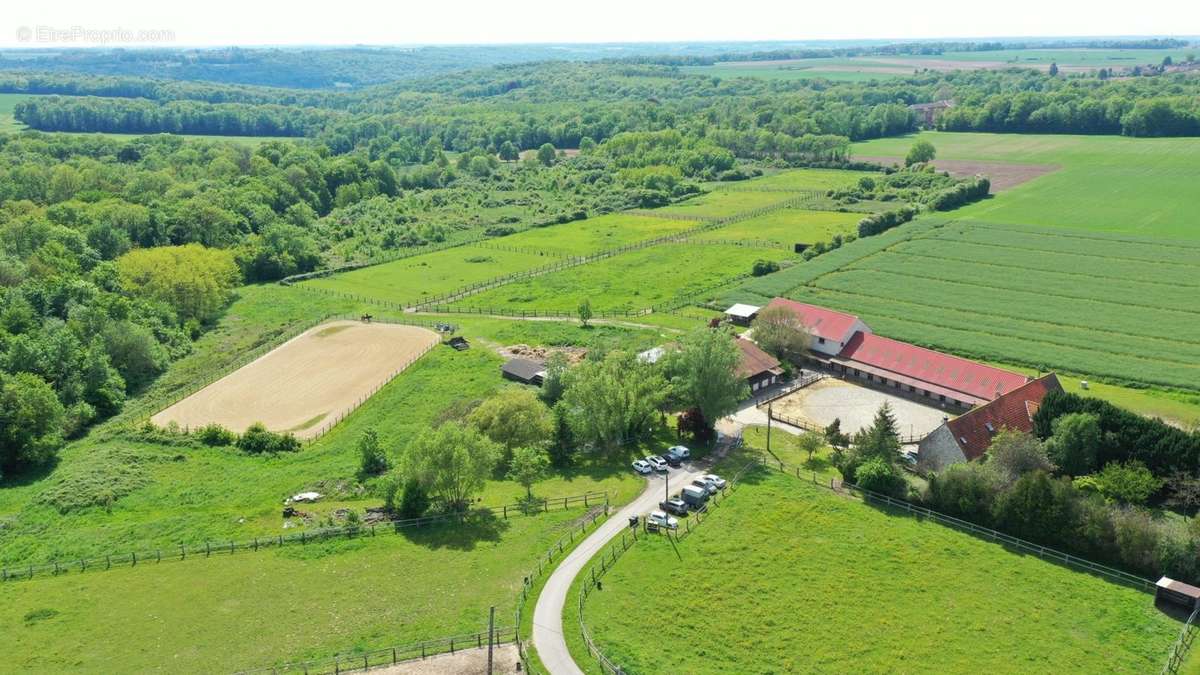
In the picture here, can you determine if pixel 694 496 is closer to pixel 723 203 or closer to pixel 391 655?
pixel 391 655

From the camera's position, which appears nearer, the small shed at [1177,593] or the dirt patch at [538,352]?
the small shed at [1177,593]

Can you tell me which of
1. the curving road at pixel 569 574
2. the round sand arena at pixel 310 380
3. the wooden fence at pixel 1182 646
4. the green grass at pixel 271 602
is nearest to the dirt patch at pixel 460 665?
the curving road at pixel 569 574

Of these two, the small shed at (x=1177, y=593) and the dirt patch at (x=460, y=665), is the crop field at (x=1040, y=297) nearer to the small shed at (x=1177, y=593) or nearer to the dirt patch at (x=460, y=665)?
the small shed at (x=1177, y=593)

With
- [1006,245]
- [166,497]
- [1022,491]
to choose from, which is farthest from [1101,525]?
[1006,245]

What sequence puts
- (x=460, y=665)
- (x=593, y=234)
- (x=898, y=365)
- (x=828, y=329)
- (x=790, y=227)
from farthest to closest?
(x=790, y=227)
(x=593, y=234)
(x=828, y=329)
(x=898, y=365)
(x=460, y=665)

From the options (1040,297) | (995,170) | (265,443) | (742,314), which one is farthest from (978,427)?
(995,170)

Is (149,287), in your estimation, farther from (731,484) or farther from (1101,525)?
(1101,525)
